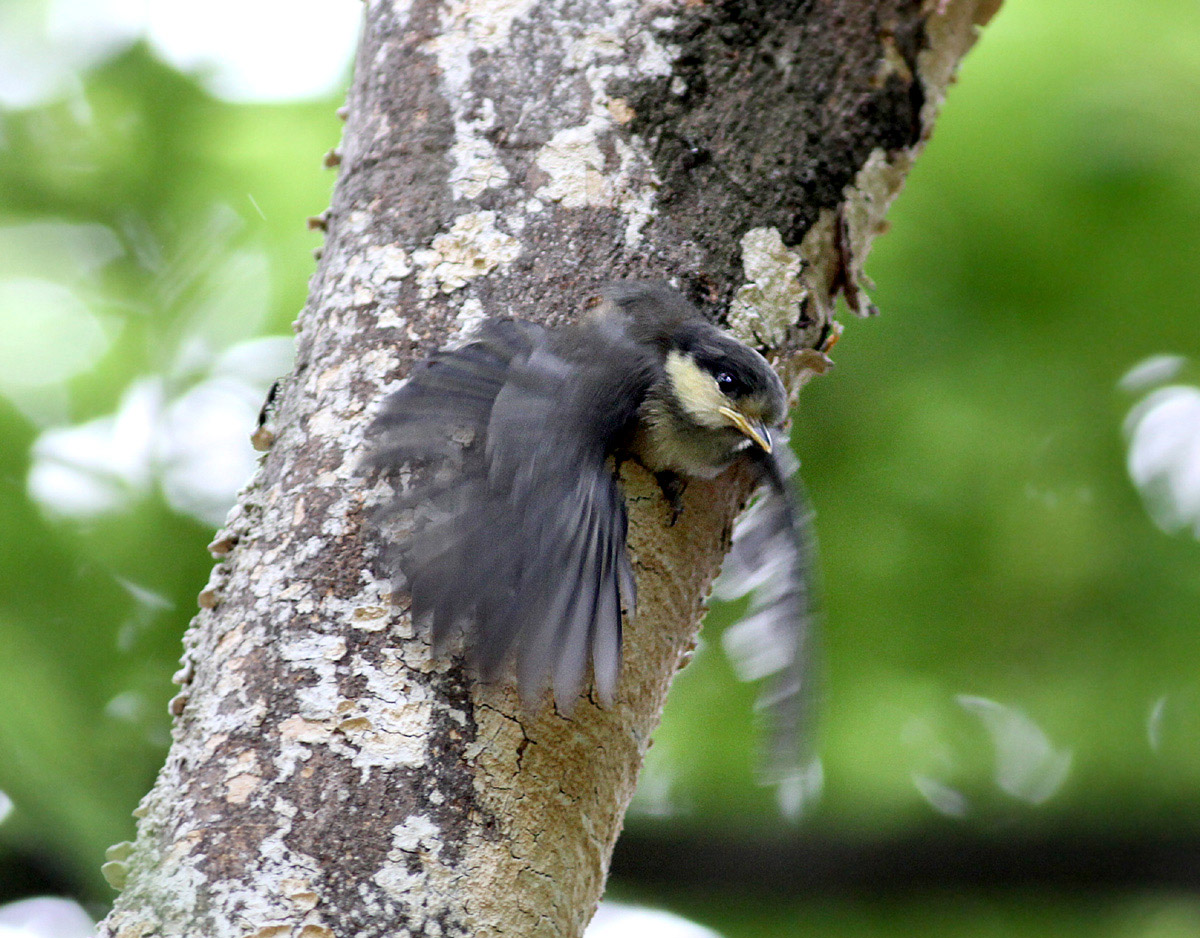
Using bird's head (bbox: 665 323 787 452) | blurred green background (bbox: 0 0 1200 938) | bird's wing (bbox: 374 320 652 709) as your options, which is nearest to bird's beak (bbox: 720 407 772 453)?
bird's head (bbox: 665 323 787 452)

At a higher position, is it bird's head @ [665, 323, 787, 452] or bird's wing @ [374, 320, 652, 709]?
bird's head @ [665, 323, 787, 452]

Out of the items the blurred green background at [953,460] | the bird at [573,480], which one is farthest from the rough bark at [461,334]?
the blurred green background at [953,460]

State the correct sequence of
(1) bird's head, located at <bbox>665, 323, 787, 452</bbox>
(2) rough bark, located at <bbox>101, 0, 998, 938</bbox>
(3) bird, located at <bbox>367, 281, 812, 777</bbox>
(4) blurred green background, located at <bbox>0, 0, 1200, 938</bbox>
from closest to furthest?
(2) rough bark, located at <bbox>101, 0, 998, 938</bbox>
(3) bird, located at <bbox>367, 281, 812, 777</bbox>
(1) bird's head, located at <bbox>665, 323, 787, 452</bbox>
(4) blurred green background, located at <bbox>0, 0, 1200, 938</bbox>

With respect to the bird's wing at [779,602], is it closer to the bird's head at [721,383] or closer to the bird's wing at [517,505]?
the bird's head at [721,383]

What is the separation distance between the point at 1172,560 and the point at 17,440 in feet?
9.33

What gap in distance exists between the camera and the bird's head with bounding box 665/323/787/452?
6.18 ft

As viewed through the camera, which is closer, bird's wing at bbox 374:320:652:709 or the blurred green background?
bird's wing at bbox 374:320:652:709

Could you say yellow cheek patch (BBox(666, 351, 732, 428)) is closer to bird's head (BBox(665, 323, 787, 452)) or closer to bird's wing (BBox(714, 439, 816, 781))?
bird's head (BBox(665, 323, 787, 452))

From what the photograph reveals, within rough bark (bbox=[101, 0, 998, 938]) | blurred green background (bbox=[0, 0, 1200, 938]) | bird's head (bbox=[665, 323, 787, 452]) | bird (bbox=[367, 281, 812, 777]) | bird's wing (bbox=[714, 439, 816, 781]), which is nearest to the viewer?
rough bark (bbox=[101, 0, 998, 938])

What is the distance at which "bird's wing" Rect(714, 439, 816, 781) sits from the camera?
1739mm

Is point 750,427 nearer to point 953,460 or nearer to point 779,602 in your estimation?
point 779,602

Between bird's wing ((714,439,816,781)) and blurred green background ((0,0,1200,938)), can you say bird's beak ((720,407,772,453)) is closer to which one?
bird's wing ((714,439,816,781))

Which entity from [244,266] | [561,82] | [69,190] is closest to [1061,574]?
[561,82]

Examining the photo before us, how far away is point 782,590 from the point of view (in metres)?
1.86
